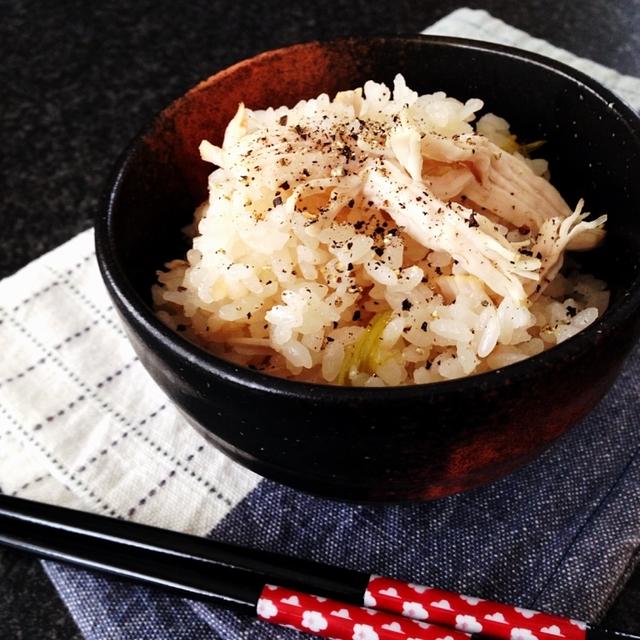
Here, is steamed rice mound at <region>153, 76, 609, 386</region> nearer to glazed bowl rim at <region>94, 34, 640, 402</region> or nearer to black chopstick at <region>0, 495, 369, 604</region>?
glazed bowl rim at <region>94, 34, 640, 402</region>

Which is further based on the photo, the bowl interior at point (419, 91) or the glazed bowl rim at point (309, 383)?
the bowl interior at point (419, 91)

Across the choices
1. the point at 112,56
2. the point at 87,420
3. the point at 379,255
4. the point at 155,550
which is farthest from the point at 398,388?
the point at 112,56

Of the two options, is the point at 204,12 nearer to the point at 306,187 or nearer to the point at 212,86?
the point at 212,86

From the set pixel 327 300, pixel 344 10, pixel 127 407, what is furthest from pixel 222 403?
pixel 344 10

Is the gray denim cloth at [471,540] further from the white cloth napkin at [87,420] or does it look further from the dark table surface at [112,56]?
the dark table surface at [112,56]

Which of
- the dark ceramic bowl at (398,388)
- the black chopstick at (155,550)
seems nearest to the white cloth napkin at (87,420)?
the black chopstick at (155,550)

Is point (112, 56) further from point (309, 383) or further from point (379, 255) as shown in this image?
point (309, 383)
